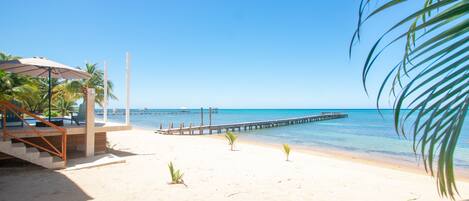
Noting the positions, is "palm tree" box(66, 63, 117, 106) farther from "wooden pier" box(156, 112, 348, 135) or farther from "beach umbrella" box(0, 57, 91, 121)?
"beach umbrella" box(0, 57, 91, 121)

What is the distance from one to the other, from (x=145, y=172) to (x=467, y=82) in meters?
7.66

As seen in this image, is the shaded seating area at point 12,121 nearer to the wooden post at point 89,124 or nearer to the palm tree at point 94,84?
the wooden post at point 89,124

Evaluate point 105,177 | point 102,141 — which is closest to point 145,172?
point 105,177

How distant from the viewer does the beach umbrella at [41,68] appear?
294 inches

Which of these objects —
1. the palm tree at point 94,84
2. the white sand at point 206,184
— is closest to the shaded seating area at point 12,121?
the white sand at point 206,184

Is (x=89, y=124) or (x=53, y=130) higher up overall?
(x=89, y=124)

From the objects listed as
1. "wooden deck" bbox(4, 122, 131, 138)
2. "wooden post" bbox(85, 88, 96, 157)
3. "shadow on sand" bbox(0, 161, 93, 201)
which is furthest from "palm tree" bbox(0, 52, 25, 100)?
"shadow on sand" bbox(0, 161, 93, 201)

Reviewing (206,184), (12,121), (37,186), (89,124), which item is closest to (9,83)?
(12,121)

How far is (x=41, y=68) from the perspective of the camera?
922cm

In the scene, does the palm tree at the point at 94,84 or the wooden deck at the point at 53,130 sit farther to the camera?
the palm tree at the point at 94,84

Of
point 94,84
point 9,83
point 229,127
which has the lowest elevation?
point 229,127

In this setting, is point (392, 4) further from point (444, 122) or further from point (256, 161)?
point (256, 161)

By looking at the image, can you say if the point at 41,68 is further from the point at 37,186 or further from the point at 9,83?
the point at 9,83

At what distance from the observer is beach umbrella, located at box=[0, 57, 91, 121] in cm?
746
